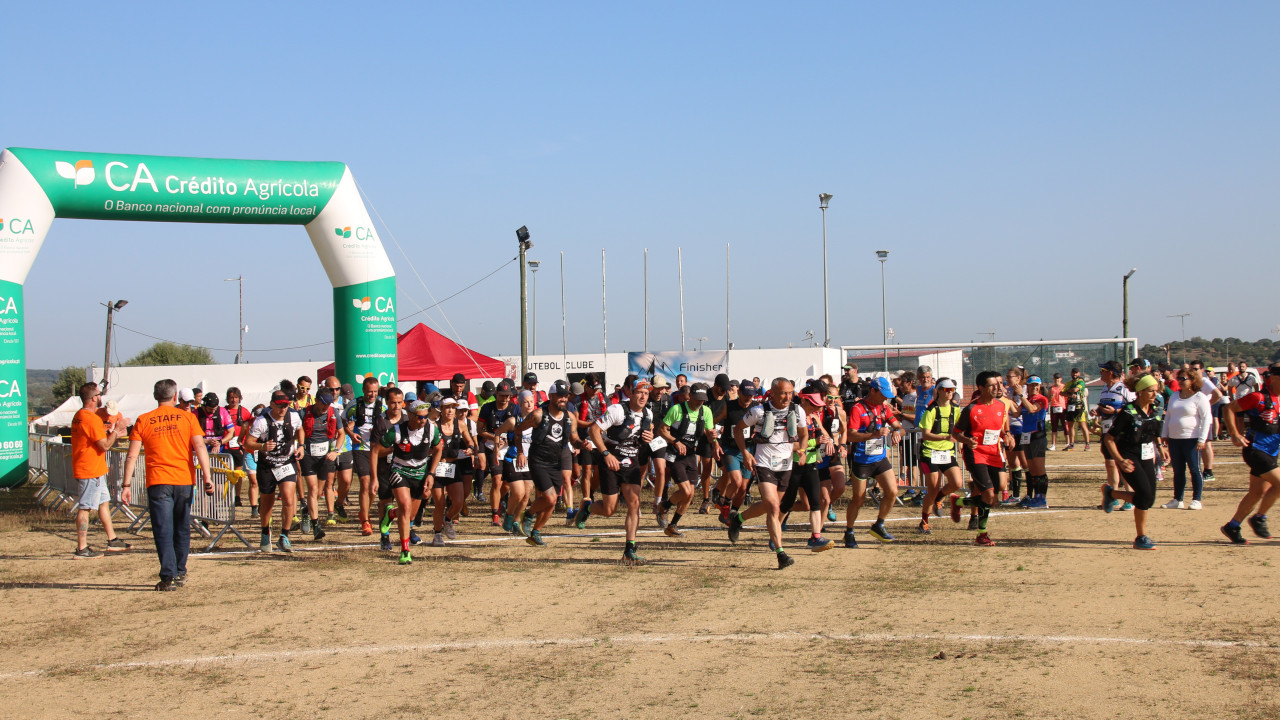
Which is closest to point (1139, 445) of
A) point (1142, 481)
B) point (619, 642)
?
point (1142, 481)

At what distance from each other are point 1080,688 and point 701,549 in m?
5.41

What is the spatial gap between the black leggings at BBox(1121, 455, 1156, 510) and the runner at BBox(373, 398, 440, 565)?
22.3 feet

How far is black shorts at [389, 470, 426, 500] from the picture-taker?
9.85 metres

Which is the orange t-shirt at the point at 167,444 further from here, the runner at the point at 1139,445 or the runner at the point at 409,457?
the runner at the point at 1139,445

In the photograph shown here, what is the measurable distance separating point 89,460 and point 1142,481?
10765 millimetres

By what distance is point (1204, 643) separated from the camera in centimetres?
607


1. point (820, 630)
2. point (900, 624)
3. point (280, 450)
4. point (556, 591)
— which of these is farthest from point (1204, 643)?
point (280, 450)

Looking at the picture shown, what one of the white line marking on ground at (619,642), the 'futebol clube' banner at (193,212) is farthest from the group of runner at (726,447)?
the 'futebol clube' banner at (193,212)

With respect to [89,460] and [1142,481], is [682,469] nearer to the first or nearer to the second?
[1142,481]

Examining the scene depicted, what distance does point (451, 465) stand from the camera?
1086 centimetres

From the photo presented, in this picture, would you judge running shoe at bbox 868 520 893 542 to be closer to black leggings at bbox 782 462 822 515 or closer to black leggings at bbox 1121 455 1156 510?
black leggings at bbox 782 462 822 515

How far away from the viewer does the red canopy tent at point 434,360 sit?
82.8 feet

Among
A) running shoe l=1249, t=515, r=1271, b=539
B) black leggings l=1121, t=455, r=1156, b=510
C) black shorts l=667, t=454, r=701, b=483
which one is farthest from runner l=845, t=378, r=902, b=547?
running shoe l=1249, t=515, r=1271, b=539

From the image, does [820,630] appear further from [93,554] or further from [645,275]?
[645,275]
